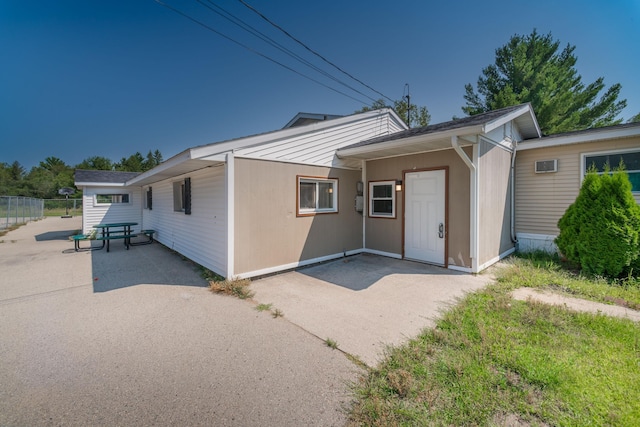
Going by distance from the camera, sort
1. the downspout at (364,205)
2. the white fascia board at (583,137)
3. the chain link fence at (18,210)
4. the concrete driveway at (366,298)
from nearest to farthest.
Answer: the concrete driveway at (366,298) → the white fascia board at (583,137) → the downspout at (364,205) → the chain link fence at (18,210)

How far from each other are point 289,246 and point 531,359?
15.1 feet

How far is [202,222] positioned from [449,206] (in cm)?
600

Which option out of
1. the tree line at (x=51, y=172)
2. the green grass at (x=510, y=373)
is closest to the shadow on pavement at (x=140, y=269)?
the green grass at (x=510, y=373)

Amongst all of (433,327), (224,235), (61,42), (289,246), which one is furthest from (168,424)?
(61,42)

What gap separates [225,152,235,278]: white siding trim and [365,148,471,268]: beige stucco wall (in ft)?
13.0

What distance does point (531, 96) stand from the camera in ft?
43.4

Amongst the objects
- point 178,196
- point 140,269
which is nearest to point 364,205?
point 178,196

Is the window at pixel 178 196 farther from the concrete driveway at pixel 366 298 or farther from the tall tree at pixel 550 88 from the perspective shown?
the tall tree at pixel 550 88

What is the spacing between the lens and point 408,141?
5449mm

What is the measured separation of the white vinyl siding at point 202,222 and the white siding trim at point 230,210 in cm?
16

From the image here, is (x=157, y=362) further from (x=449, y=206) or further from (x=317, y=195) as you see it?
(x=449, y=206)

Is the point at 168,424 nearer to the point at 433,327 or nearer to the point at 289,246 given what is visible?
the point at 433,327

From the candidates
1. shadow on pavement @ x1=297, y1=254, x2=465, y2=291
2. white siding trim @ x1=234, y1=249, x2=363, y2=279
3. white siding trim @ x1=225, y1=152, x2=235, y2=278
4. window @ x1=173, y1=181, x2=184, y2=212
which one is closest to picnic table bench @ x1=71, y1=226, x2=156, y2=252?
window @ x1=173, y1=181, x2=184, y2=212

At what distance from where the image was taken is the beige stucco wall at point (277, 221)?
5344 millimetres
